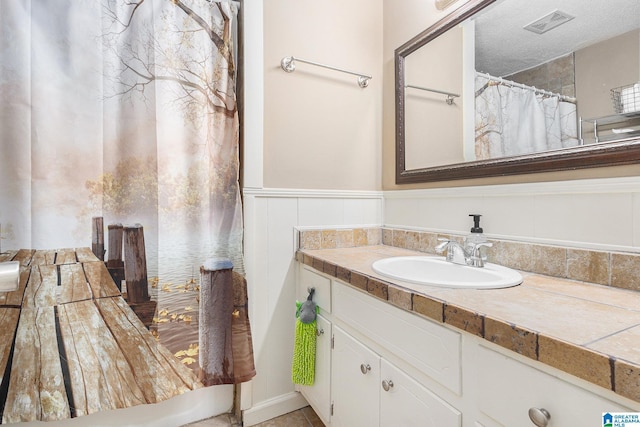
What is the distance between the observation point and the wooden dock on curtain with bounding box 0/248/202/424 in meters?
1.09

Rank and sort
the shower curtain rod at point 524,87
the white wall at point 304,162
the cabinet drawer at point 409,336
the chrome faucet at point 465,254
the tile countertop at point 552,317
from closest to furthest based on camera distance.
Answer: the tile countertop at point 552,317 → the cabinet drawer at point 409,336 → the shower curtain rod at point 524,87 → the chrome faucet at point 465,254 → the white wall at point 304,162

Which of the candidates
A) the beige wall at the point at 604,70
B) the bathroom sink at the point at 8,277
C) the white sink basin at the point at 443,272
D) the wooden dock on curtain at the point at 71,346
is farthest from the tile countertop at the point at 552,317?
the wooden dock on curtain at the point at 71,346

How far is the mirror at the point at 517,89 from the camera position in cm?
89

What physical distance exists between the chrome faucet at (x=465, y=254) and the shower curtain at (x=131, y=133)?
2.89ft

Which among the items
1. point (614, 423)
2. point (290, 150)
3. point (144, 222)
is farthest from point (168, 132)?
point (614, 423)

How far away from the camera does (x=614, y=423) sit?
0.47 metres

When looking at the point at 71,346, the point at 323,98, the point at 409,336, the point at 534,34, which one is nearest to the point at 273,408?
the point at 71,346

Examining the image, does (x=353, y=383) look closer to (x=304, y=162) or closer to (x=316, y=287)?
(x=316, y=287)

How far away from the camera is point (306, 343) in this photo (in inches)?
53.6

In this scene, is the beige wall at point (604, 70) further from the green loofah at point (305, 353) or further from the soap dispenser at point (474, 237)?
the green loofah at point (305, 353)

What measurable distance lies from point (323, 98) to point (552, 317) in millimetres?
1329

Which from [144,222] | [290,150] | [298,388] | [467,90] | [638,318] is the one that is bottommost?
[298,388]

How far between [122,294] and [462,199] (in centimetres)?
143

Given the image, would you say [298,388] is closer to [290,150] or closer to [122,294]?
[122,294]
